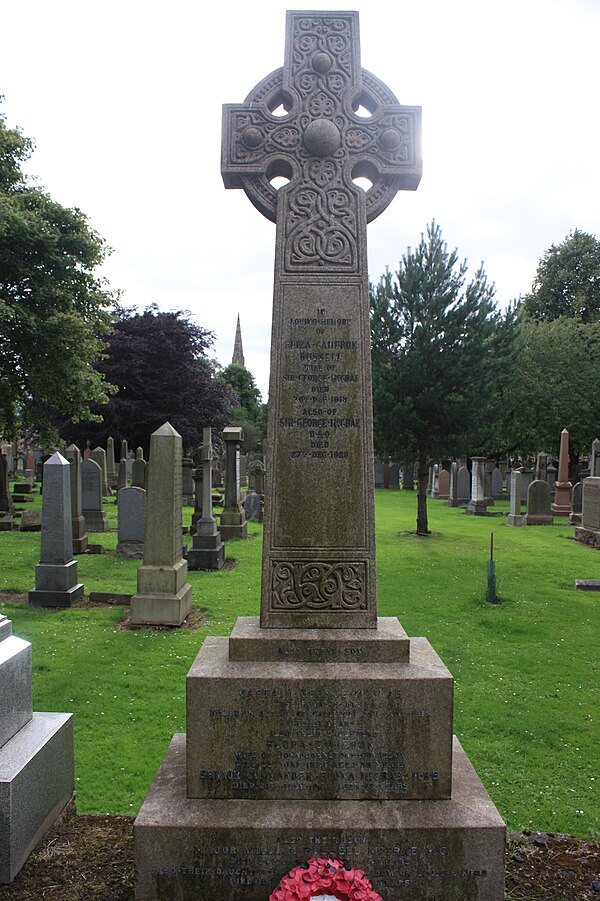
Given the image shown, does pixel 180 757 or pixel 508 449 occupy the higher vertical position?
pixel 508 449

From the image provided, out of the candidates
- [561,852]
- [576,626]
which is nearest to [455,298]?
[576,626]

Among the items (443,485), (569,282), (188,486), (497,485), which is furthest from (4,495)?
(569,282)

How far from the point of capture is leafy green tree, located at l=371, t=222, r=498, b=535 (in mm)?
16094

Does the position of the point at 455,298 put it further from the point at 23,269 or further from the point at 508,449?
the point at 508,449

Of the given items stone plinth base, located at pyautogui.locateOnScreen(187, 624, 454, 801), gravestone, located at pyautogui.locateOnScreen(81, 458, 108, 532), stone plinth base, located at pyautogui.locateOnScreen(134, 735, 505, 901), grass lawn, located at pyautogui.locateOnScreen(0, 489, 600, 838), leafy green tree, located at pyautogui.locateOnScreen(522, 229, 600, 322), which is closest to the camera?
stone plinth base, located at pyautogui.locateOnScreen(134, 735, 505, 901)

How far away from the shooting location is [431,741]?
3123 mm

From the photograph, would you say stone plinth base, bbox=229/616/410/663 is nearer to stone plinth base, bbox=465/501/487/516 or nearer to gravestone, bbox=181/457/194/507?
gravestone, bbox=181/457/194/507

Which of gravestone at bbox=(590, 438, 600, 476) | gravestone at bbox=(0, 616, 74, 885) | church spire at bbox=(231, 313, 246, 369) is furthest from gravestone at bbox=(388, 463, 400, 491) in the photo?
church spire at bbox=(231, 313, 246, 369)

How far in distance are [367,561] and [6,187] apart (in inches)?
727

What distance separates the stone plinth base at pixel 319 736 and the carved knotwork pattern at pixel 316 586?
461 mm

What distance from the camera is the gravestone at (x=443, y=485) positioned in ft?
95.8

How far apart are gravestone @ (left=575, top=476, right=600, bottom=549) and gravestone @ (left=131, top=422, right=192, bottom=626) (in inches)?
480

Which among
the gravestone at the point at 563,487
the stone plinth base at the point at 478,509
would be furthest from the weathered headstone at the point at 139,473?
the gravestone at the point at 563,487

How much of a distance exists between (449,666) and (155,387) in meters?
28.4
